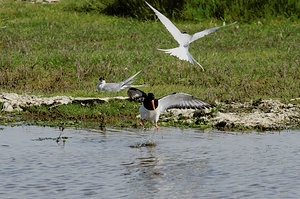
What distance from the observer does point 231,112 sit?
44.1ft

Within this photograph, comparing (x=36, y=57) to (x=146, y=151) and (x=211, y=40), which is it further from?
(x=146, y=151)

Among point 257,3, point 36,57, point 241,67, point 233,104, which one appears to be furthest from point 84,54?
point 257,3

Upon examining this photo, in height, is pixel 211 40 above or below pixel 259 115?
above

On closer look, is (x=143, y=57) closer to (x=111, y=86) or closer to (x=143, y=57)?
(x=143, y=57)

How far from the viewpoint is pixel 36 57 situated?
16.7 m

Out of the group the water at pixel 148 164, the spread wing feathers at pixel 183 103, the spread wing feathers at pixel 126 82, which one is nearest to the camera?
the water at pixel 148 164

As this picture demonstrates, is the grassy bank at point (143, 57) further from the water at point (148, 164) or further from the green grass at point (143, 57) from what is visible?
the water at point (148, 164)

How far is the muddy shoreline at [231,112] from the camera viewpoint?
12648 mm

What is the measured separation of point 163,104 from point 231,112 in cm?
152

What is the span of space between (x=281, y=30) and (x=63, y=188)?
1180 centimetres

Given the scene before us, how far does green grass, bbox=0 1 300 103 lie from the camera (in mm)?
15078

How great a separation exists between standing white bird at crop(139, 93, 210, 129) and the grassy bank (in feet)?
5.33

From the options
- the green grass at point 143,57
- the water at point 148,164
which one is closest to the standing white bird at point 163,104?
the water at point 148,164

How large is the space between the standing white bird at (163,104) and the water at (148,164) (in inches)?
11.5
